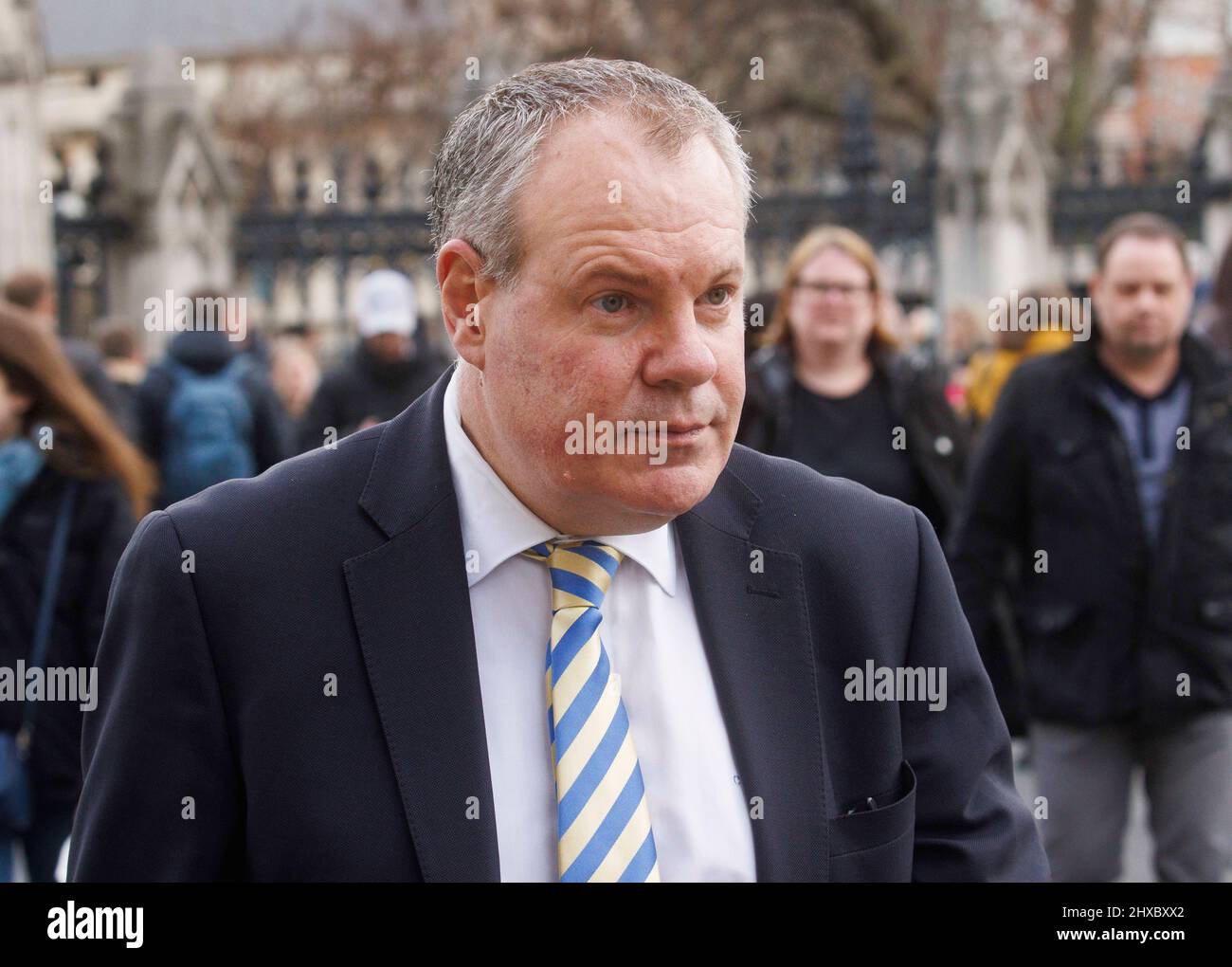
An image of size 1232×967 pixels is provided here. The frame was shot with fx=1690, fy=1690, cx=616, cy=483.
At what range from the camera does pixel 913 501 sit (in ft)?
18.1

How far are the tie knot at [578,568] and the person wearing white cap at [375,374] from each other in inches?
209

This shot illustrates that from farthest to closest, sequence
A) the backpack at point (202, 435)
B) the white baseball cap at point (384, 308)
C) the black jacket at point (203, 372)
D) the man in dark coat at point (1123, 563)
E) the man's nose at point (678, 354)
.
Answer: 1. the white baseball cap at point (384, 308)
2. the black jacket at point (203, 372)
3. the backpack at point (202, 435)
4. the man in dark coat at point (1123, 563)
5. the man's nose at point (678, 354)

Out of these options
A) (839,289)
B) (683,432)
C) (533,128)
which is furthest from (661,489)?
(839,289)

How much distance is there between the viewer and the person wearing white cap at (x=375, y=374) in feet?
24.0

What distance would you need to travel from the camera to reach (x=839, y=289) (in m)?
5.65

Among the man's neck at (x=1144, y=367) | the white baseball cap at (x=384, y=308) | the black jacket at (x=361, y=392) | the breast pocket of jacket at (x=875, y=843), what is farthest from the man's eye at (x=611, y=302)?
the white baseball cap at (x=384, y=308)

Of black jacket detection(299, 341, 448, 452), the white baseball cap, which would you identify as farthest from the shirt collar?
the white baseball cap

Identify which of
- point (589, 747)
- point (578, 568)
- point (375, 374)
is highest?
point (375, 374)

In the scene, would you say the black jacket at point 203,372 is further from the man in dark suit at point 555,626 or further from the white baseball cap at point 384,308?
the man in dark suit at point 555,626

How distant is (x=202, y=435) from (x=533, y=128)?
16.1 feet

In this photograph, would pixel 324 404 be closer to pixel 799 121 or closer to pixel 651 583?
pixel 651 583

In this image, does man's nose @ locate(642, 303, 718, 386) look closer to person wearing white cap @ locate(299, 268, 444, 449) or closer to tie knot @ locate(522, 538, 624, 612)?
tie knot @ locate(522, 538, 624, 612)

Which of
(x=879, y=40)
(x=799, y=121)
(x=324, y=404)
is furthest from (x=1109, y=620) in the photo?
(x=799, y=121)

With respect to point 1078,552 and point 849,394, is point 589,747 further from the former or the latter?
point 849,394
